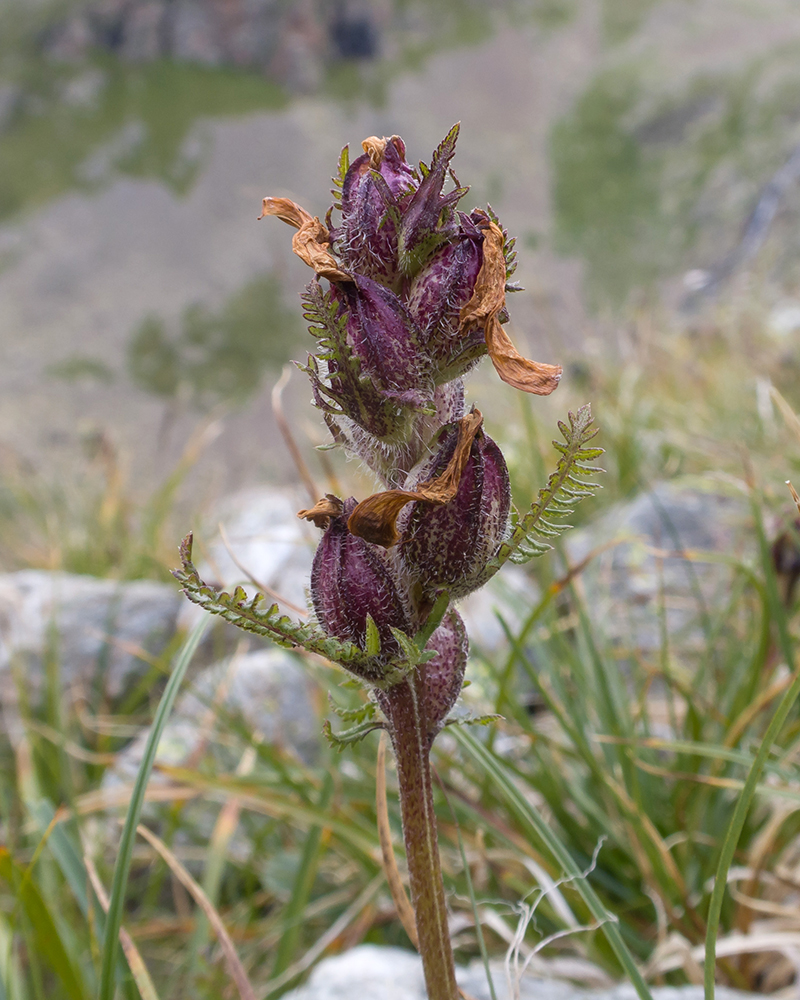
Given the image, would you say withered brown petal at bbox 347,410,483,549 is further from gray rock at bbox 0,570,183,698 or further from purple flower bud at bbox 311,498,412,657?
gray rock at bbox 0,570,183,698

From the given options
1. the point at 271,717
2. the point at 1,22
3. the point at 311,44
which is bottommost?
the point at 271,717

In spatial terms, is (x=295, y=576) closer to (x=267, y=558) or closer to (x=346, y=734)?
(x=267, y=558)

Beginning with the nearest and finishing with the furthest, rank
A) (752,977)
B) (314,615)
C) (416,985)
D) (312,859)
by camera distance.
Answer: (314,615) < (416,985) < (752,977) < (312,859)

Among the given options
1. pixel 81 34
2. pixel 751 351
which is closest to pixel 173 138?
pixel 81 34

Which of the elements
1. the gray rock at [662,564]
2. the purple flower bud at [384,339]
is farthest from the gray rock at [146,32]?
the purple flower bud at [384,339]

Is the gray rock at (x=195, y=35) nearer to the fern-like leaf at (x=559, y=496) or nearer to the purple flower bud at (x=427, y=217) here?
the purple flower bud at (x=427, y=217)

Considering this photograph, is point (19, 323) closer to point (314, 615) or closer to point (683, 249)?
point (683, 249)

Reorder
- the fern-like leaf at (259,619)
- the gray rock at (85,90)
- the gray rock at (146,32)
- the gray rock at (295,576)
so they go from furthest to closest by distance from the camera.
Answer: the gray rock at (146,32) → the gray rock at (85,90) → the gray rock at (295,576) → the fern-like leaf at (259,619)
